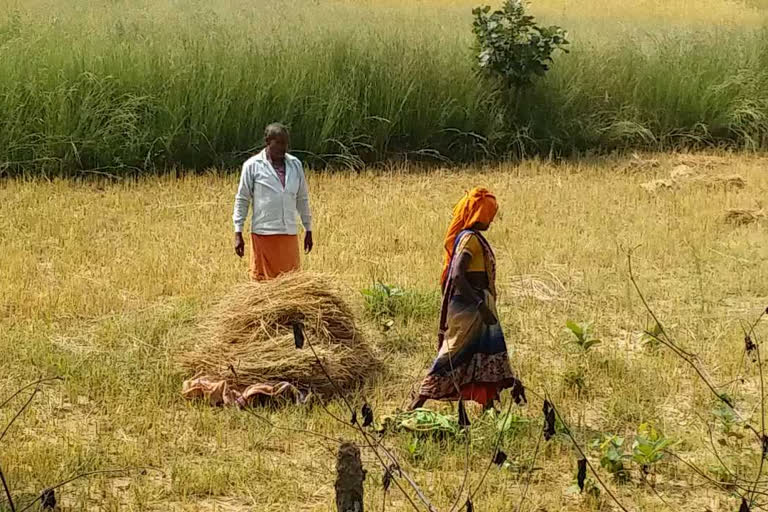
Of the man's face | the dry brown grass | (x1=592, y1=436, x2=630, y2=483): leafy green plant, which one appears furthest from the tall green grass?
(x1=592, y1=436, x2=630, y2=483): leafy green plant

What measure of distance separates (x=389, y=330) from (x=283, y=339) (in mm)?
1333

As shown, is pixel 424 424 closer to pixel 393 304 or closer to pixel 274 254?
pixel 274 254

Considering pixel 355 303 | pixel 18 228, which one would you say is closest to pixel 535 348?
pixel 355 303

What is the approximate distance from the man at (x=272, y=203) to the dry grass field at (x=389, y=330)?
2.00ft

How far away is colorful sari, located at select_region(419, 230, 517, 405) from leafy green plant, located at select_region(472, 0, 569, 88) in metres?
8.69

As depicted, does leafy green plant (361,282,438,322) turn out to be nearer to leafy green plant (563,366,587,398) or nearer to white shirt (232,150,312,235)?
white shirt (232,150,312,235)

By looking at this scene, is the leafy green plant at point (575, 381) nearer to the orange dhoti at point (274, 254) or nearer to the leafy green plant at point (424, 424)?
the leafy green plant at point (424, 424)

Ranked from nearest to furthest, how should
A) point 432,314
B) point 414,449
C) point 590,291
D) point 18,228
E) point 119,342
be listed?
point 414,449 < point 119,342 < point 432,314 < point 590,291 < point 18,228

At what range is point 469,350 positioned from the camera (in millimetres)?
5520

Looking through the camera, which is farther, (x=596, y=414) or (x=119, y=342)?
(x=119, y=342)

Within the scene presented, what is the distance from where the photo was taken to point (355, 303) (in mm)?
7309

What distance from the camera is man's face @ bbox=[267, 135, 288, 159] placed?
20.8 feet

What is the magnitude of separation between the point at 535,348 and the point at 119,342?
2.89 meters

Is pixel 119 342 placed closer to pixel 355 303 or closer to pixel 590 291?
pixel 355 303
